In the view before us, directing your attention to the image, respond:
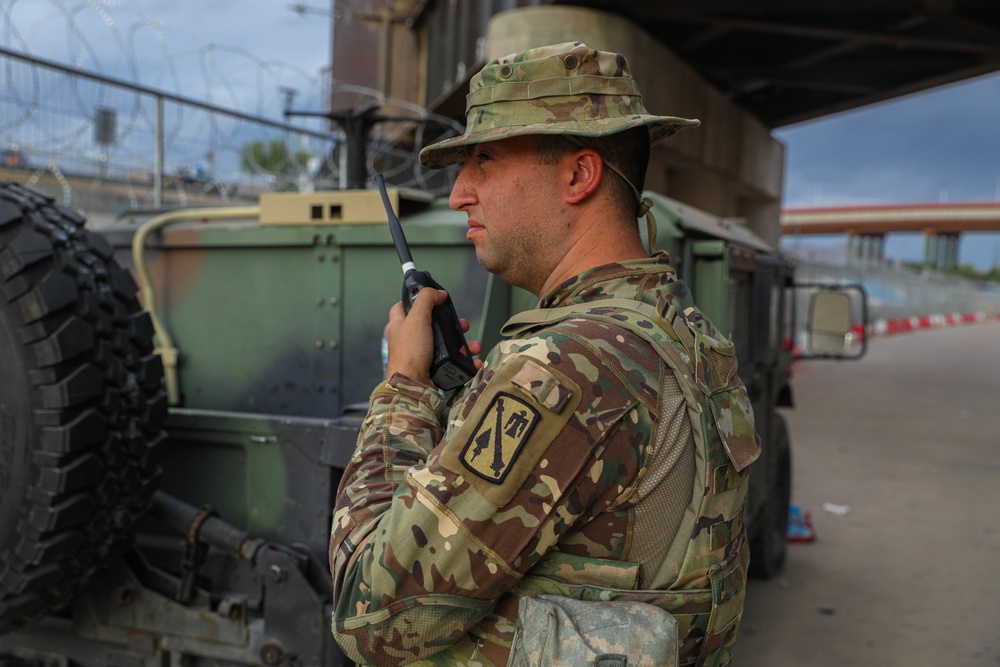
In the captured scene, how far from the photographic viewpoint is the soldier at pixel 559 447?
1.32 metres

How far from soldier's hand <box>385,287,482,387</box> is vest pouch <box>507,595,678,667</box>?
46cm

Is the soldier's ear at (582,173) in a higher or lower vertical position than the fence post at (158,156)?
lower

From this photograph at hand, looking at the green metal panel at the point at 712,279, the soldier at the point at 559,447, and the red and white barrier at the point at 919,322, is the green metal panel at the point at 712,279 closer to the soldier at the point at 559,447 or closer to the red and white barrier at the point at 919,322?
the soldier at the point at 559,447

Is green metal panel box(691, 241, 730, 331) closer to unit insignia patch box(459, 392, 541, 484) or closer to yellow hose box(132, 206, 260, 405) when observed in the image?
yellow hose box(132, 206, 260, 405)

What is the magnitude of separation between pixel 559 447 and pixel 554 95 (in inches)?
23.5

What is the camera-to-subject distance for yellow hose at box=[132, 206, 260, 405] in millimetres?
3629

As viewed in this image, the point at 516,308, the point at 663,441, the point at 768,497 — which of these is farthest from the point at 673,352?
the point at 768,497

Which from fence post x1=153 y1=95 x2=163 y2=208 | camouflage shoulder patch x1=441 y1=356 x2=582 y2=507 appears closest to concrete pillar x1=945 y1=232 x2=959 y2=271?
fence post x1=153 y1=95 x2=163 y2=208

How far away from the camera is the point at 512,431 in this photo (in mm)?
1307

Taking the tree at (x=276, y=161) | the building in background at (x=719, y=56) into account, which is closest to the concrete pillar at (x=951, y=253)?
the building in background at (x=719, y=56)

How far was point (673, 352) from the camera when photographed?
4.70 feet

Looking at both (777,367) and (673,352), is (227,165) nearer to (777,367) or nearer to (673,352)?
(777,367)

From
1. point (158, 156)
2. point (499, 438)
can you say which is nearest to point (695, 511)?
point (499, 438)

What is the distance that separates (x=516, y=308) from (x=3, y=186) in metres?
1.66
